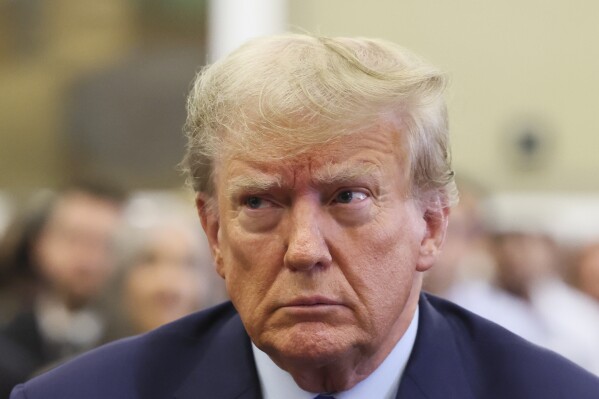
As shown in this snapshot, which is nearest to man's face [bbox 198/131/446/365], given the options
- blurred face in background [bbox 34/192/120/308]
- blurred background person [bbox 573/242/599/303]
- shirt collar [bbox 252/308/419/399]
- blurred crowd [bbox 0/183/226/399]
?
shirt collar [bbox 252/308/419/399]

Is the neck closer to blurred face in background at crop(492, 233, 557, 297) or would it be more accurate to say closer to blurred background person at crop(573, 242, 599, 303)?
blurred background person at crop(573, 242, 599, 303)

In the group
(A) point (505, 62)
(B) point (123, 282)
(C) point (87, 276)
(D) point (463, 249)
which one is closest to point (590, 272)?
(D) point (463, 249)

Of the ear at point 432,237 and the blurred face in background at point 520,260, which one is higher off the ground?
the ear at point 432,237

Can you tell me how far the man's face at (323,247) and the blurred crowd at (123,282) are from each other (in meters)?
2.27

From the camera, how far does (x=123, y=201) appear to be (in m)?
5.73

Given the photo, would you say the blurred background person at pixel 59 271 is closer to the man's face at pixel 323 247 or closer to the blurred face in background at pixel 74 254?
the blurred face in background at pixel 74 254

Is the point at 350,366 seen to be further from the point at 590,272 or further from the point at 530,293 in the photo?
the point at 530,293

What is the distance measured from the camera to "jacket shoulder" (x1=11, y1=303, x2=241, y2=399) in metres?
2.93

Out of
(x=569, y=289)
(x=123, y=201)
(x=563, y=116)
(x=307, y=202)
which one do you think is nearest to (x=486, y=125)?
(x=563, y=116)

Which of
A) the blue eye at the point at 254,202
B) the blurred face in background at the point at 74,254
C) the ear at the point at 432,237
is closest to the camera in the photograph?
the blue eye at the point at 254,202

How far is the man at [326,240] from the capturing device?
2.59 m

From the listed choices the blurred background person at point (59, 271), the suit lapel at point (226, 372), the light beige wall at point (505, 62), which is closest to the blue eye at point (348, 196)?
the suit lapel at point (226, 372)

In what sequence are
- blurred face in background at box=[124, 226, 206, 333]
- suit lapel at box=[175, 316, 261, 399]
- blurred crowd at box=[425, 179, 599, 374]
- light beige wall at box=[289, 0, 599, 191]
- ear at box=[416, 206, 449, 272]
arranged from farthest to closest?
light beige wall at box=[289, 0, 599, 191], blurred crowd at box=[425, 179, 599, 374], blurred face in background at box=[124, 226, 206, 333], suit lapel at box=[175, 316, 261, 399], ear at box=[416, 206, 449, 272]

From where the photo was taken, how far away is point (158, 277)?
530 cm
